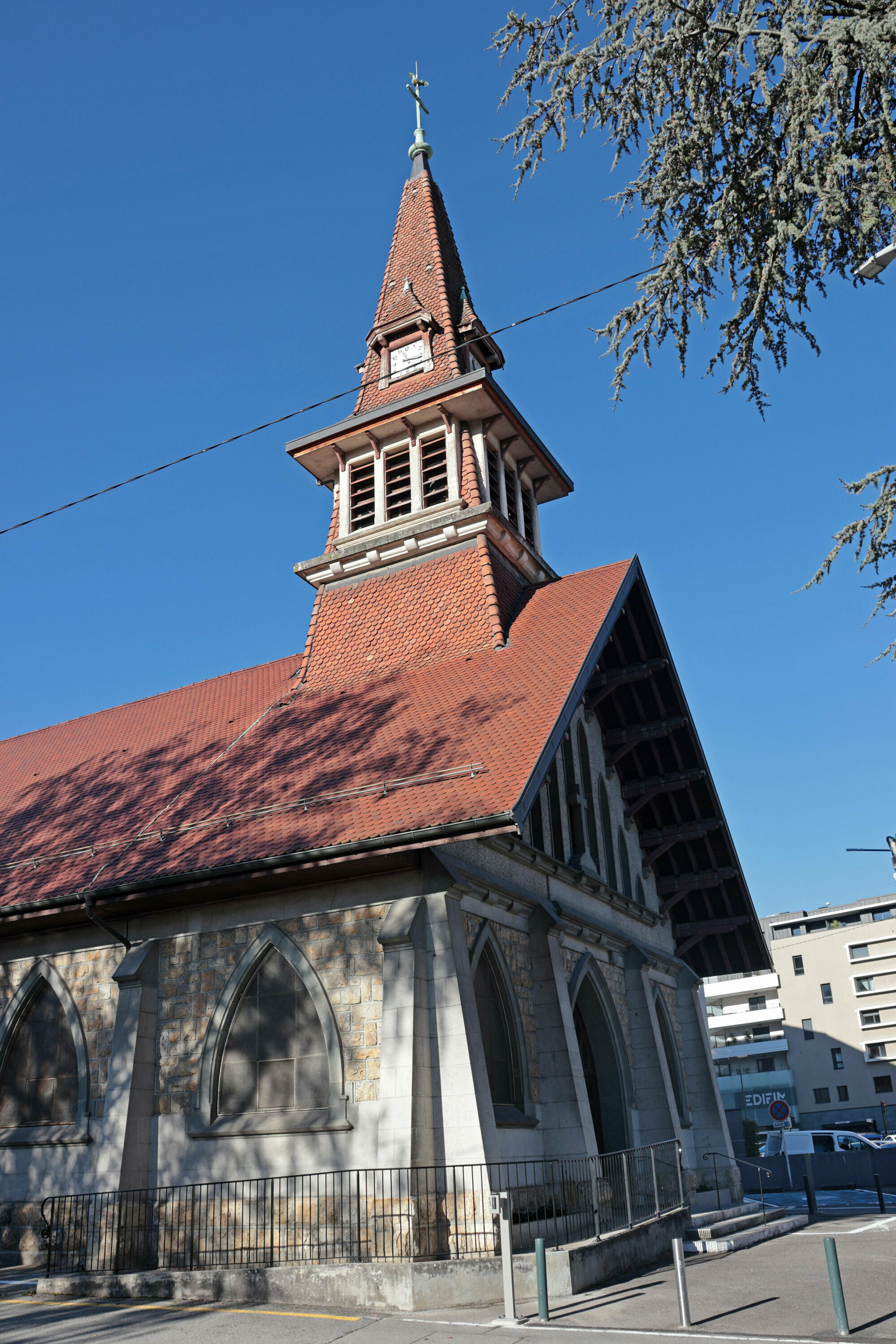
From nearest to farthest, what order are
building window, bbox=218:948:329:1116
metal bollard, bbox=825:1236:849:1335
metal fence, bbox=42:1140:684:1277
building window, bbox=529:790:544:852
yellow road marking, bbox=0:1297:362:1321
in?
metal bollard, bbox=825:1236:849:1335
yellow road marking, bbox=0:1297:362:1321
metal fence, bbox=42:1140:684:1277
building window, bbox=218:948:329:1116
building window, bbox=529:790:544:852

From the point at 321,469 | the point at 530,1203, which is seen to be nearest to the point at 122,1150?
the point at 530,1203

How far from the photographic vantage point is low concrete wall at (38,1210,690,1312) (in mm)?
10758

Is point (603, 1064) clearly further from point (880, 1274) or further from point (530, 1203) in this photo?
point (880, 1274)

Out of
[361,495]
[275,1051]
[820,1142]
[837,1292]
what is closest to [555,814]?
[275,1051]

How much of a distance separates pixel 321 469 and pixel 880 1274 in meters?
18.5

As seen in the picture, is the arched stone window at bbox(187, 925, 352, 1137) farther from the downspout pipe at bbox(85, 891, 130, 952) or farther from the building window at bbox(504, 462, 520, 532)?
the building window at bbox(504, 462, 520, 532)

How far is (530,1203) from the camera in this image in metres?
13.3

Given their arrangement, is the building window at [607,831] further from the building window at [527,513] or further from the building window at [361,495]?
→ the building window at [361,495]

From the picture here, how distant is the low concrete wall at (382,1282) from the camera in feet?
35.3

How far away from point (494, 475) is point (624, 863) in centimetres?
863

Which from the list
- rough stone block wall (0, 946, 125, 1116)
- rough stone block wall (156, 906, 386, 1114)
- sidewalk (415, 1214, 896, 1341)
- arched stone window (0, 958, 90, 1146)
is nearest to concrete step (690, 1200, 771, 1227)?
sidewalk (415, 1214, 896, 1341)

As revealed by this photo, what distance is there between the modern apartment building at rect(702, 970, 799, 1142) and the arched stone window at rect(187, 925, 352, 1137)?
55950mm

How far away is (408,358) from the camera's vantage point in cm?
2448

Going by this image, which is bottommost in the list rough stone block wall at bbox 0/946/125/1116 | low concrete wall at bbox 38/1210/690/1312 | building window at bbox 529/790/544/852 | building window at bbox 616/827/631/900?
low concrete wall at bbox 38/1210/690/1312
